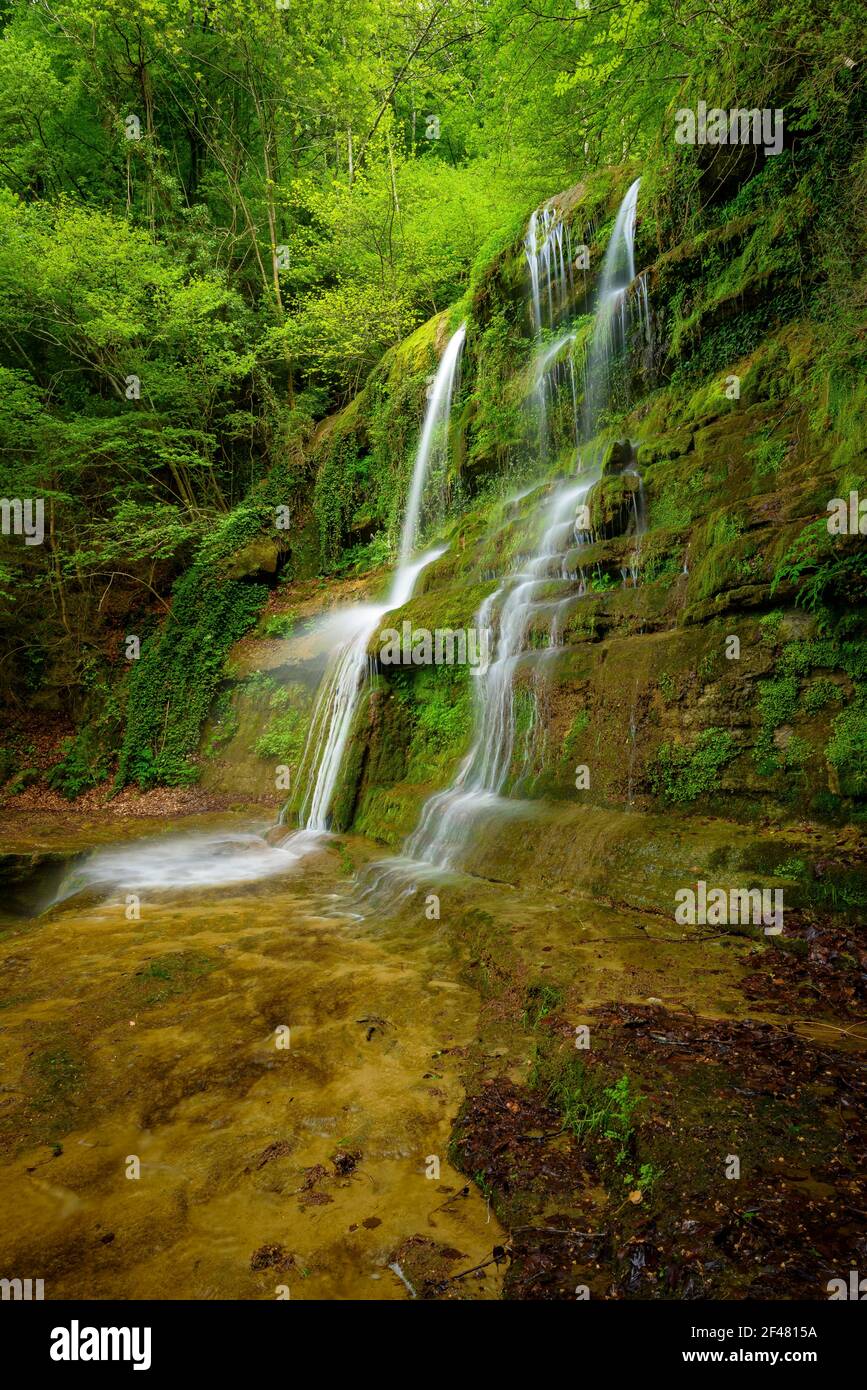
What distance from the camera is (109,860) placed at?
8297mm

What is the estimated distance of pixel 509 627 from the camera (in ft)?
25.0

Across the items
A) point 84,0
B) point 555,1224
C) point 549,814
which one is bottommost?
point 555,1224

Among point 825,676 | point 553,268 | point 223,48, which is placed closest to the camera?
point 825,676

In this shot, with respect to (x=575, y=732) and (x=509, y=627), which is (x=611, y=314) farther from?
(x=575, y=732)

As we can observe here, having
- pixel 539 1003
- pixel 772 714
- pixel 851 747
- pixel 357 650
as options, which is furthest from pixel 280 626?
pixel 539 1003

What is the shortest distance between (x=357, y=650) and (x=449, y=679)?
240cm

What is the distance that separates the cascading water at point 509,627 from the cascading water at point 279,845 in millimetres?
1978

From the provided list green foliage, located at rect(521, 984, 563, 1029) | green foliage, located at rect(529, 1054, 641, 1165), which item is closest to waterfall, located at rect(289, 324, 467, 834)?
green foliage, located at rect(521, 984, 563, 1029)

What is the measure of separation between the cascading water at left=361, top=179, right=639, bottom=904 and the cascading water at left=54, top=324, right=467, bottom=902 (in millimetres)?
1978

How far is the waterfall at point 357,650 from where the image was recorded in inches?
372

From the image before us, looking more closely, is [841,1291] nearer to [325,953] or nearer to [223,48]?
[325,953]

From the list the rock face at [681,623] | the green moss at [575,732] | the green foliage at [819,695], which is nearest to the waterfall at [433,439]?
the rock face at [681,623]

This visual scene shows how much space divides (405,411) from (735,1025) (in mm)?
14557

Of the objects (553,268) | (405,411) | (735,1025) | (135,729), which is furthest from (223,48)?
(735,1025)
